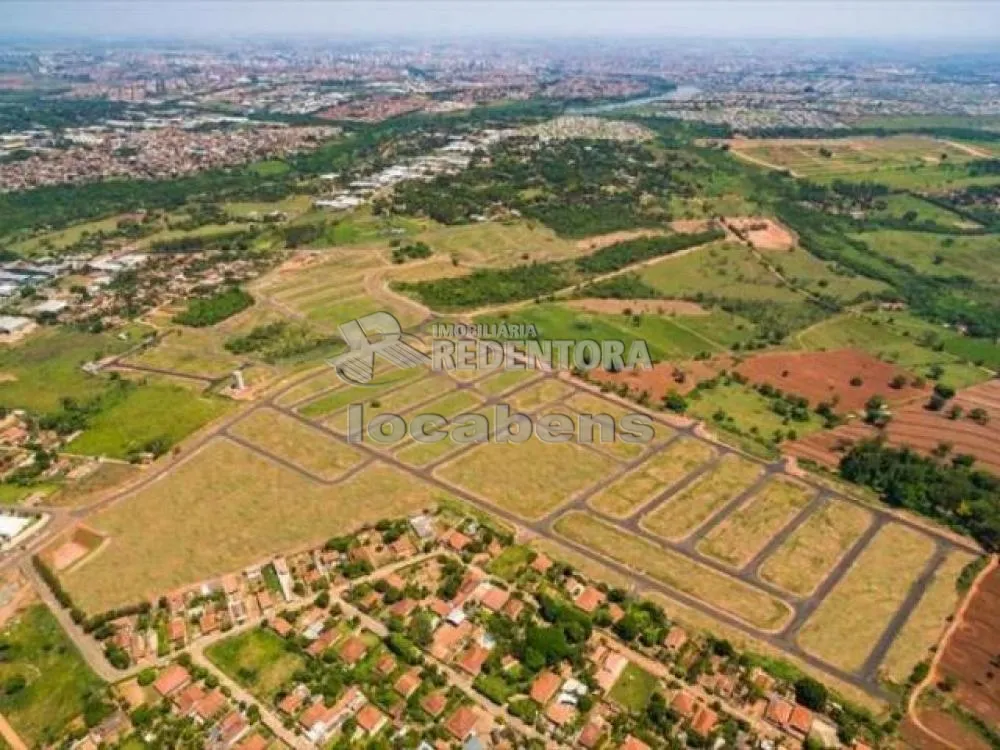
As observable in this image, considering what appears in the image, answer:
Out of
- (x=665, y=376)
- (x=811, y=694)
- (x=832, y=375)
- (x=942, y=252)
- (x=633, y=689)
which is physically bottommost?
(x=942, y=252)

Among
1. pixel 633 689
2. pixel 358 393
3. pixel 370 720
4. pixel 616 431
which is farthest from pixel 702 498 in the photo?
pixel 358 393

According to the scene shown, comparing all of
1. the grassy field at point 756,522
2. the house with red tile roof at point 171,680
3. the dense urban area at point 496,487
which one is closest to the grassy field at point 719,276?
the dense urban area at point 496,487

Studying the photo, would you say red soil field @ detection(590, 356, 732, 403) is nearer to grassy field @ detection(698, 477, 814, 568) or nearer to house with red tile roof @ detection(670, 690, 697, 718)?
grassy field @ detection(698, 477, 814, 568)

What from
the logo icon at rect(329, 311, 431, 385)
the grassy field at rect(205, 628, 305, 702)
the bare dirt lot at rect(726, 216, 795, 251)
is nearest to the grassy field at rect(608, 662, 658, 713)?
the grassy field at rect(205, 628, 305, 702)

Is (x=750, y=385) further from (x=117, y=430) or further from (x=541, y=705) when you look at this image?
(x=117, y=430)

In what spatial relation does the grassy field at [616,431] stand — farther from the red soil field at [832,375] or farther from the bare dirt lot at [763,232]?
the bare dirt lot at [763,232]

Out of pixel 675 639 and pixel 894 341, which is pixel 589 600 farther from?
pixel 894 341
